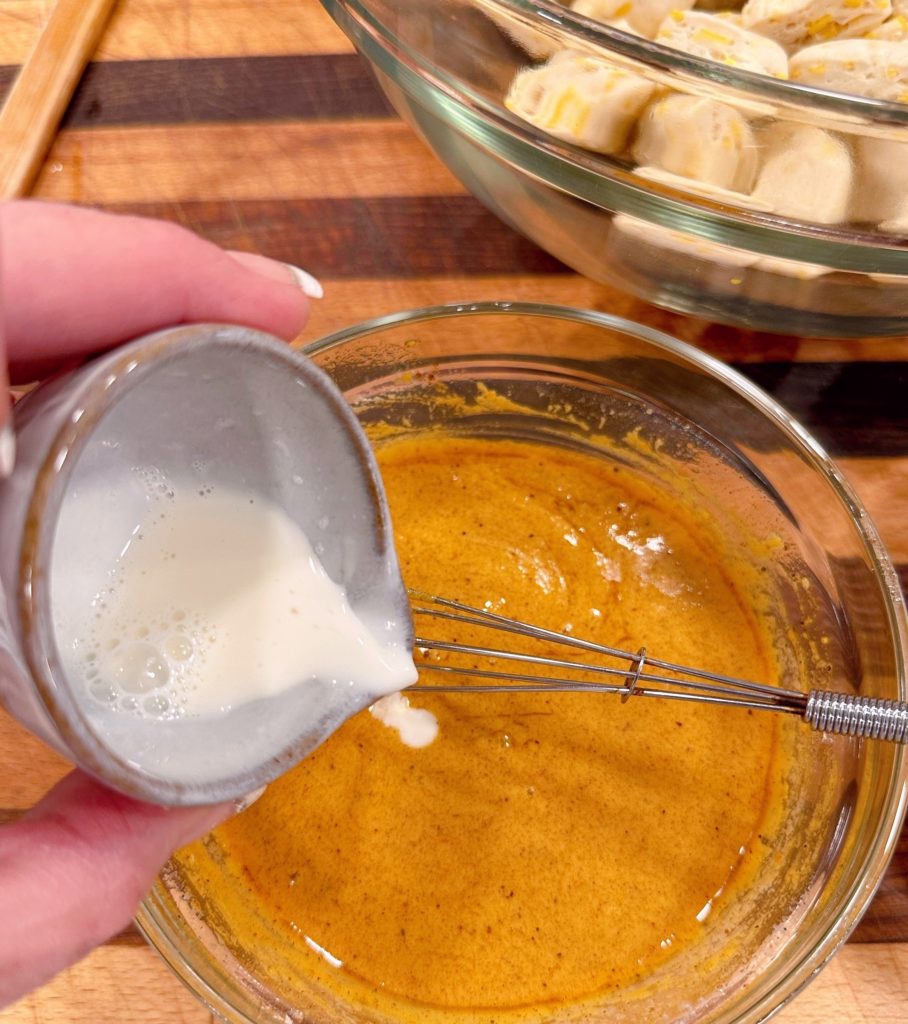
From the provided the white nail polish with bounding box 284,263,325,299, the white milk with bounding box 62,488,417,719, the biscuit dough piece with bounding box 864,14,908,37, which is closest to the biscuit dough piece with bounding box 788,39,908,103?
the biscuit dough piece with bounding box 864,14,908,37

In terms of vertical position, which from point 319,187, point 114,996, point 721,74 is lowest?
point 114,996

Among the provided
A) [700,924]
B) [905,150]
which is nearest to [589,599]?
[700,924]

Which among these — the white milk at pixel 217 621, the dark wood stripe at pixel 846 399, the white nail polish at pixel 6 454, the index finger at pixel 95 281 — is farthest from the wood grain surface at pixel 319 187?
the white nail polish at pixel 6 454

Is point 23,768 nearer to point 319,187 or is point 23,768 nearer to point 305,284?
point 305,284

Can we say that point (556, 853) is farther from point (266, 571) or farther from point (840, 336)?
point (840, 336)

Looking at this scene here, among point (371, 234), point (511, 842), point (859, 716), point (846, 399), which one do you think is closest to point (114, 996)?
point (511, 842)

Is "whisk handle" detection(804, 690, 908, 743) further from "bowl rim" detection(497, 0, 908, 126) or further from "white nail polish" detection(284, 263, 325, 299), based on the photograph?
"white nail polish" detection(284, 263, 325, 299)

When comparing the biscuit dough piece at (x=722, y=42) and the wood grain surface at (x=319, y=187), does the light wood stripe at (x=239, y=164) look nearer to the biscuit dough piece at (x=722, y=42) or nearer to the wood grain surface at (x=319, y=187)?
the wood grain surface at (x=319, y=187)
